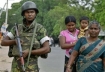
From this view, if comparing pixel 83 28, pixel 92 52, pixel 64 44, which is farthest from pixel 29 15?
pixel 83 28

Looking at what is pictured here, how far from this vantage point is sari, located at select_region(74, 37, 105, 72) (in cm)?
388

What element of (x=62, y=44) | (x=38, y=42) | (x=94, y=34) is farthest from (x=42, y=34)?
(x=62, y=44)

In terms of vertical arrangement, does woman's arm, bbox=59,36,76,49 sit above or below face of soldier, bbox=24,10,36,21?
Result: below

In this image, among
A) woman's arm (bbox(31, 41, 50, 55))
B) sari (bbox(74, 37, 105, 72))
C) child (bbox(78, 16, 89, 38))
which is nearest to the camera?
woman's arm (bbox(31, 41, 50, 55))

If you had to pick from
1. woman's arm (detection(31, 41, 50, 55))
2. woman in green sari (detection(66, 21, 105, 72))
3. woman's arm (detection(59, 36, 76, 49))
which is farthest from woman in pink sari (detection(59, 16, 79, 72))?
woman's arm (detection(31, 41, 50, 55))

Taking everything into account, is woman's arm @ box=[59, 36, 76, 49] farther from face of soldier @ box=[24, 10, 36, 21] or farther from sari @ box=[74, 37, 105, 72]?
face of soldier @ box=[24, 10, 36, 21]

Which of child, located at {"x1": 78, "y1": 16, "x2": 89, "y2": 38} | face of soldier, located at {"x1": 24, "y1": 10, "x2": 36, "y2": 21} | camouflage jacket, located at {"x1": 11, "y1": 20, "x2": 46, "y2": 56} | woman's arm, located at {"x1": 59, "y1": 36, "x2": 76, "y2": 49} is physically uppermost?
face of soldier, located at {"x1": 24, "y1": 10, "x2": 36, "y2": 21}

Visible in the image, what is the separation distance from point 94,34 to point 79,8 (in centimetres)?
5607

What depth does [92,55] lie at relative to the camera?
3887mm

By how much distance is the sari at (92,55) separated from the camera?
12.7 feet

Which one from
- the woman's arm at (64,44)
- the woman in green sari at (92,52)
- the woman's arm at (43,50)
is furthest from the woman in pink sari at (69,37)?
the woman's arm at (43,50)

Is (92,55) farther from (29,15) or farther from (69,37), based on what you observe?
(69,37)

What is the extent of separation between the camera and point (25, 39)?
3.68 metres

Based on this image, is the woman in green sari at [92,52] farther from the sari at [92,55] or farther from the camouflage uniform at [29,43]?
the camouflage uniform at [29,43]
